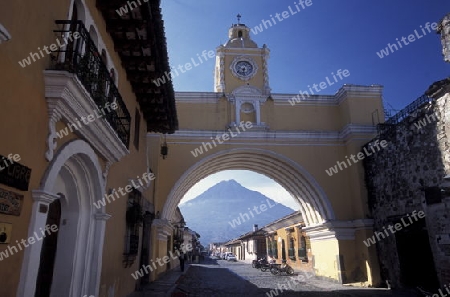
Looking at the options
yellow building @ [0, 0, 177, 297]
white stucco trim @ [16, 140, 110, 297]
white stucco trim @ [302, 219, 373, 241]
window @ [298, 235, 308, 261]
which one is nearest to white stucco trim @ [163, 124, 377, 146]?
white stucco trim @ [302, 219, 373, 241]

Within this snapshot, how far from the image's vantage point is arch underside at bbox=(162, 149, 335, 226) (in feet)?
54.4

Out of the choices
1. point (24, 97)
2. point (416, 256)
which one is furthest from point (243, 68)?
point (24, 97)

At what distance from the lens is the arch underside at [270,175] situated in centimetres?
1658

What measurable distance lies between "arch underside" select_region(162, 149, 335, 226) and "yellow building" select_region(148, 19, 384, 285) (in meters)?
0.05

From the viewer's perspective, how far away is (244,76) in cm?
1856

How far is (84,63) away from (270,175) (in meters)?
15.9

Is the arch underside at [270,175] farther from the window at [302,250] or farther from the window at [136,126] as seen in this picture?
the window at [136,126]

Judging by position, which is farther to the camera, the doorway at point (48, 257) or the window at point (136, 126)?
the window at point (136, 126)

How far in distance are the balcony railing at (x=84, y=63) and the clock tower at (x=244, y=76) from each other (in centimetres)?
1109

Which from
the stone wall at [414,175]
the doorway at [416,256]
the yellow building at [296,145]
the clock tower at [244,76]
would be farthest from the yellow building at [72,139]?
the doorway at [416,256]

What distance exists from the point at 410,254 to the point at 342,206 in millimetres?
3961

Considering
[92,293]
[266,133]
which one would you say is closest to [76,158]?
[92,293]

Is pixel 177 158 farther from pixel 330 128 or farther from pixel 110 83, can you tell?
pixel 110 83

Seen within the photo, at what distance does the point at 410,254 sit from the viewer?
12906 millimetres
